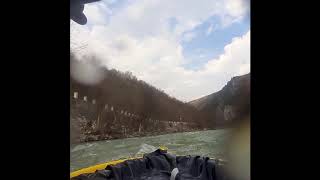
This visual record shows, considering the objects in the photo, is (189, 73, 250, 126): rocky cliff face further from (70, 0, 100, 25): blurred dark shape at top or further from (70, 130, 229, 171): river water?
(70, 0, 100, 25): blurred dark shape at top

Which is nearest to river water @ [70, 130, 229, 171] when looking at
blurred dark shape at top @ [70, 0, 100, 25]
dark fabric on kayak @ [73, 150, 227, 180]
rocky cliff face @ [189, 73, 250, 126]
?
dark fabric on kayak @ [73, 150, 227, 180]

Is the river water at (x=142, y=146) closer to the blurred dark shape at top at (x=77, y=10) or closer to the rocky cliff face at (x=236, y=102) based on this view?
the rocky cliff face at (x=236, y=102)

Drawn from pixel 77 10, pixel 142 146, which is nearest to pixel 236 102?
pixel 77 10

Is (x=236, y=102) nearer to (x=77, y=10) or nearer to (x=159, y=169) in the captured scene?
(x=77, y=10)
